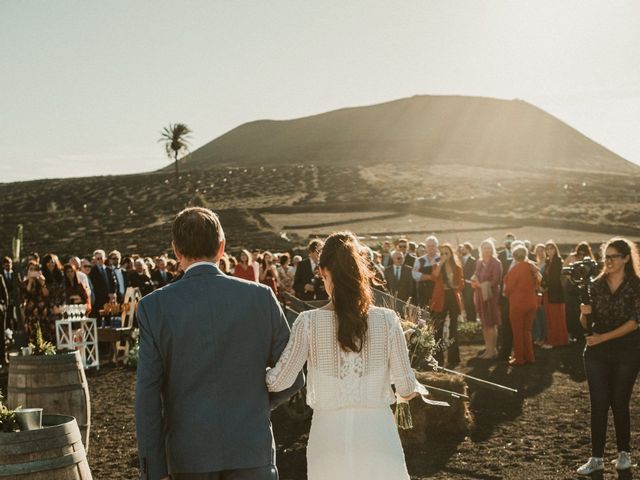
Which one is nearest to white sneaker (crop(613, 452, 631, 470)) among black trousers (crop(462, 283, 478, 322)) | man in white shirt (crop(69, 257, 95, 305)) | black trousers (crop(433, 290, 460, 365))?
black trousers (crop(433, 290, 460, 365))

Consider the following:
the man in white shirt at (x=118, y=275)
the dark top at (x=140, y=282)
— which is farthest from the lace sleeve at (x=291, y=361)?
the man in white shirt at (x=118, y=275)

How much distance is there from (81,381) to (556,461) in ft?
14.3

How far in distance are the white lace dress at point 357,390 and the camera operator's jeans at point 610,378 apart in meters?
3.62

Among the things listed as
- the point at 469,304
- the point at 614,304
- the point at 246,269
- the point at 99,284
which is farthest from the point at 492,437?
the point at 469,304

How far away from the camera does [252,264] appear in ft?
50.9

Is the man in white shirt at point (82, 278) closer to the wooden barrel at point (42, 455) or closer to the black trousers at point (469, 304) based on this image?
the black trousers at point (469, 304)

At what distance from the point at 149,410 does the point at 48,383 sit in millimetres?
3318

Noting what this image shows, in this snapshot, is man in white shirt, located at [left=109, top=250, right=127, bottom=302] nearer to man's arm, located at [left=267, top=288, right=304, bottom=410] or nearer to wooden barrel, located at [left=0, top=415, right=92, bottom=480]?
wooden barrel, located at [left=0, top=415, right=92, bottom=480]

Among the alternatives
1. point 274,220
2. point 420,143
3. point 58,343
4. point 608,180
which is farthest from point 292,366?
point 420,143

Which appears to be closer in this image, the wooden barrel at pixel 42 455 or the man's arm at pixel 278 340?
the man's arm at pixel 278 340

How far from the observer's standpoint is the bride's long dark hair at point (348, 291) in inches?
143

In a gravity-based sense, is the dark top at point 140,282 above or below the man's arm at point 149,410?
below

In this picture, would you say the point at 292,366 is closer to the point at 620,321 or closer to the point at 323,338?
the point at 323,338

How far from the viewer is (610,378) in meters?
6.84
